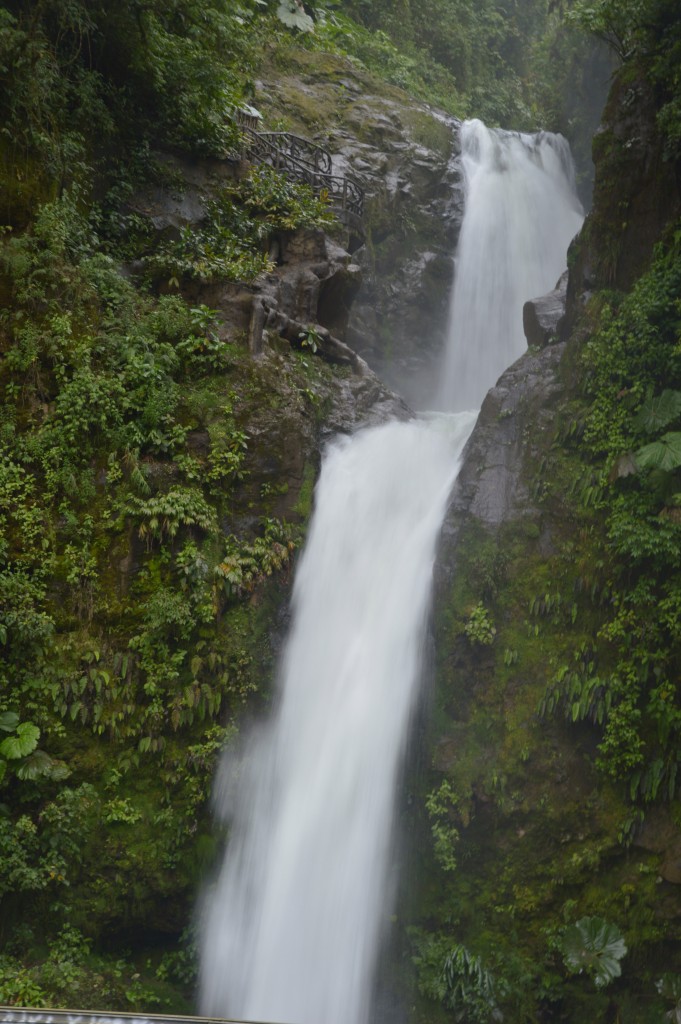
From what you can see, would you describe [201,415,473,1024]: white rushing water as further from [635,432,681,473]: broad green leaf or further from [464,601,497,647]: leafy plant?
[635,432,681,473]: broad green leaf

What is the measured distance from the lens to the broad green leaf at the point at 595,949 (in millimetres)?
5953

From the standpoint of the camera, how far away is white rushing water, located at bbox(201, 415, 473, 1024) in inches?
261

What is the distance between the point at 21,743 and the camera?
6434mm

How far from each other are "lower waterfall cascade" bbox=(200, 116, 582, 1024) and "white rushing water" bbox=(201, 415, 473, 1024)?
0.01 metres

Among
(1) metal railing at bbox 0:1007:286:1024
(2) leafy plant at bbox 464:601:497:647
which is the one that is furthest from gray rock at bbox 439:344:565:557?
(1) metal railing at bbox 0:1007:286:1024

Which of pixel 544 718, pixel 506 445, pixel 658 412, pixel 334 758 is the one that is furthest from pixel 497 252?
pixel 334 758

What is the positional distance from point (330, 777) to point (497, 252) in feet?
40.5

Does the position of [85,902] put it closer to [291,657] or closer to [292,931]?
[292,931]

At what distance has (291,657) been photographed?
8.10m

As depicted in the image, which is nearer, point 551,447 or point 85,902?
point 85,902

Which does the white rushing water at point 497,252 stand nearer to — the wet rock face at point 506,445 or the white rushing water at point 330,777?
the wet rock face at point 506,445

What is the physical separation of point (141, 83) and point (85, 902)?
34.5 ft

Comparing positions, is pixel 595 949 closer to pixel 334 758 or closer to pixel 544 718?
pixel 544 718

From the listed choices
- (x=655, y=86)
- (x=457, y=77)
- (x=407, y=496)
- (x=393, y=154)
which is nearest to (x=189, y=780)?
(x=407, y=496)
